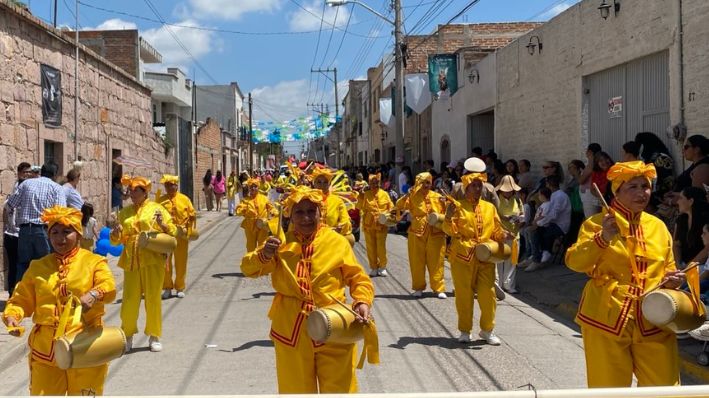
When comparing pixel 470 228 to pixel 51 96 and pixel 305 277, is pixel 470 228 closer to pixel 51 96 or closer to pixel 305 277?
pixel 305 277

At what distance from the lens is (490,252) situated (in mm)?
6859

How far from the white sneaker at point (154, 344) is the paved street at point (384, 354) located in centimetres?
10

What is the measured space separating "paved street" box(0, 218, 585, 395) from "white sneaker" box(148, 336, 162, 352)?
97 mm

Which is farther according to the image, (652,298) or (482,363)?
(482,363)

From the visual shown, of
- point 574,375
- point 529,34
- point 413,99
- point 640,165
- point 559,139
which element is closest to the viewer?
point 640,165

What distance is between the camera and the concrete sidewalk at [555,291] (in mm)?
8977

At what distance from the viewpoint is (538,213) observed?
12.0 m

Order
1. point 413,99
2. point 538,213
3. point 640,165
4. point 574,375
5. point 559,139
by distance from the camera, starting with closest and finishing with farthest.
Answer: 1. point 640,165
2. point 574,375
3. point 538,213
4. point 559,139
5. point 413,99

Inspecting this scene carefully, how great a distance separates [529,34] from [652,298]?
13.2m

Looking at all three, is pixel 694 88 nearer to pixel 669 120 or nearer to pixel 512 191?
pixel 669 120

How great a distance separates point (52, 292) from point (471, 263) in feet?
13.5

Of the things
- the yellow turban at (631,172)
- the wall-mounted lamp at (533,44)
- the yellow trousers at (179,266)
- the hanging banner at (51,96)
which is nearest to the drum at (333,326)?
the yellow turban at (631,172)

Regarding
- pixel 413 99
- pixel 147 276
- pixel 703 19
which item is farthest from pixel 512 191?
pixel 413 99

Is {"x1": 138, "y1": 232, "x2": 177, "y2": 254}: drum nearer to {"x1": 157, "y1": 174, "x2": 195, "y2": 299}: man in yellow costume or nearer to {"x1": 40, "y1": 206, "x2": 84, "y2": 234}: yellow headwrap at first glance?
{"x1": 157, "y1": 174, "x2": 195, "y2": 299}: man in yellow costume
